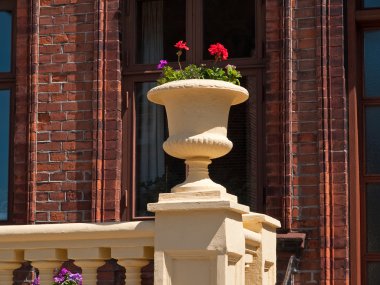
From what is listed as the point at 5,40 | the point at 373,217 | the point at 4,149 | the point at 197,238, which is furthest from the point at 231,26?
the point at 197,238

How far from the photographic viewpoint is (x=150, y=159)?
8.68 metres

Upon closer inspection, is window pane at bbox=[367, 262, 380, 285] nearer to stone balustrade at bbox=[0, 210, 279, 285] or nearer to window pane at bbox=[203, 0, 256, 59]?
window pane at bbox=[203, 0, 256, 59]

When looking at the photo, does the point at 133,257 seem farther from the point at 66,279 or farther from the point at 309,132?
the point at 309,132

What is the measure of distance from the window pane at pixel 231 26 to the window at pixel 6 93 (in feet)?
6.28

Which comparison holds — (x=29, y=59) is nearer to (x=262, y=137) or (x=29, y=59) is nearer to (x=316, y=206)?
(x=262, y=137)

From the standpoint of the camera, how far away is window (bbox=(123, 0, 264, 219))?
8398 mm

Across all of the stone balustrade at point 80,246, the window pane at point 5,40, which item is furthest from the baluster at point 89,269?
the window pane at point 5,40

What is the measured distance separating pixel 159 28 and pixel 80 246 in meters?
3.93

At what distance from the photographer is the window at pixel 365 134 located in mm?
8062

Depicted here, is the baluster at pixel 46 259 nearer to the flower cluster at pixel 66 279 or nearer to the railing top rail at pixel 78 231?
the railing top rail at pixel 78 231

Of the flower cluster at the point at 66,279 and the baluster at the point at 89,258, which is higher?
the baluster at the point at 89,258

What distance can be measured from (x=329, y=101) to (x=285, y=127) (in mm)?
426

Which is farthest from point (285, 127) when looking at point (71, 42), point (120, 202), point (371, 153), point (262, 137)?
point (71, 42)

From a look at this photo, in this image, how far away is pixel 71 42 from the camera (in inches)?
347
